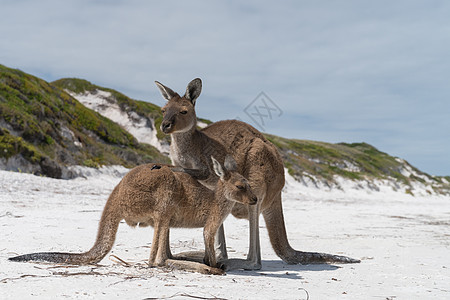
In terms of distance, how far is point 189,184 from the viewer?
4.75 m

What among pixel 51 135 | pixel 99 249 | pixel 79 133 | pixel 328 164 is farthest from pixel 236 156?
Result: pixel 328 164

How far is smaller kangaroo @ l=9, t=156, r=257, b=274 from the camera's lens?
4469mm

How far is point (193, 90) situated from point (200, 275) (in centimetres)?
223

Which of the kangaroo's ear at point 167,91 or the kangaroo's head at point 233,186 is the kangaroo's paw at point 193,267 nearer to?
the kangaroo's head at point 233,186

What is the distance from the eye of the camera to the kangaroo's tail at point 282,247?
19.3 feet

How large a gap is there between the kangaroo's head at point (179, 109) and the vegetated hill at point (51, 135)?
10.6m

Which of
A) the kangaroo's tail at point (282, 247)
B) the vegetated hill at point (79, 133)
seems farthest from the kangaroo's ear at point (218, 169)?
the vegetated hill at point (79, 133)

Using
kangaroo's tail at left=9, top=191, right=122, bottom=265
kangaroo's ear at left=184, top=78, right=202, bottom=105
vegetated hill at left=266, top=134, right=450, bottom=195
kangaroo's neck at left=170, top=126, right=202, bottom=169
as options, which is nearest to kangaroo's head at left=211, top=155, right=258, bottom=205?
kangaroo's neck at left=170, top=126, right=202, bottom=169

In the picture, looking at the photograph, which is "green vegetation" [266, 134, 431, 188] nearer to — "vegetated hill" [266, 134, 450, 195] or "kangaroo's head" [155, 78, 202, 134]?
"vegetated hill" [266, 134, 450, 195]

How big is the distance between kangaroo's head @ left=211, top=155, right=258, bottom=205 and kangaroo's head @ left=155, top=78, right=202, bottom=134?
0.62m

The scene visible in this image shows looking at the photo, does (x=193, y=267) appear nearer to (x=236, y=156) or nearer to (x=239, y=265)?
(x=239, y=265)

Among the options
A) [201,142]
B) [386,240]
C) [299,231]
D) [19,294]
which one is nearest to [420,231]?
[386,240]

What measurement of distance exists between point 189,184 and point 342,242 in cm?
471

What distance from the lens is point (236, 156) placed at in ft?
17.3
